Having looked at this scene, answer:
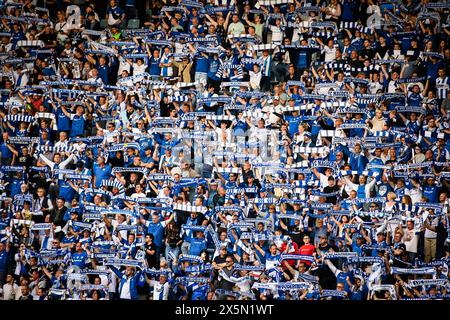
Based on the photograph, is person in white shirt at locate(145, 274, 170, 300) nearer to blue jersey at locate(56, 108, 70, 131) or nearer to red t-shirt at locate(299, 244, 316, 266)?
red t-shirt at locate(299, 244, 316, 266)

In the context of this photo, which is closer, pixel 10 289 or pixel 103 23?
pixel 10 289

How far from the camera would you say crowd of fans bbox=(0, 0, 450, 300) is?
1018 cm

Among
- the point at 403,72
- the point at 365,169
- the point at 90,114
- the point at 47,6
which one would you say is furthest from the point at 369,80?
the point at 47,6

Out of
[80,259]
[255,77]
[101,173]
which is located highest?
[255,77]

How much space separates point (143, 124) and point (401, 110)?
10.9 ft

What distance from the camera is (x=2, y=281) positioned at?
10422 mm

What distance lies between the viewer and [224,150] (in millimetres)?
10797

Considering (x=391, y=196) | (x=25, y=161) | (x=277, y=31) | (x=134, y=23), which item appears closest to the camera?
(x=391, y=196)

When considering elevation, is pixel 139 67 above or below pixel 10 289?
above

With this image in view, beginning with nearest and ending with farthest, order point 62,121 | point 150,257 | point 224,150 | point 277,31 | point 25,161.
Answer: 1. point 150,257
2. point 224,150
3. point 25,161
4. point 62,121
5. point 277,31

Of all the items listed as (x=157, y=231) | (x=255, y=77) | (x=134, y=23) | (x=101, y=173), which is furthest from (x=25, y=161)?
(x=255, y=77)

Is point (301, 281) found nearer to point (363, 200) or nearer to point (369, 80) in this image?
point (363, 200)

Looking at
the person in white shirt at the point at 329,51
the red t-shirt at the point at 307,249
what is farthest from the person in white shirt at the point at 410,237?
the person in white shirt at the point at 329,51

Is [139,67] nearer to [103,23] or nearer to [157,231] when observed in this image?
[103,23]
